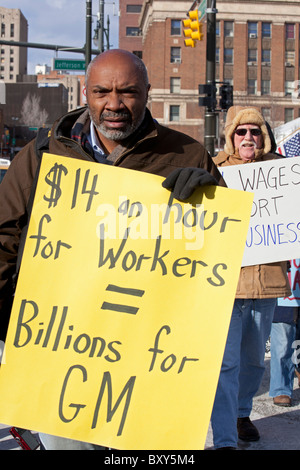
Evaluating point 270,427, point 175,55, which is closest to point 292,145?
point 270,427

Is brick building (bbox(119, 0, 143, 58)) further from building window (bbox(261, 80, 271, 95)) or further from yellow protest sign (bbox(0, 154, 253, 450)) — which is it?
yellow protest sign (bbox(0, 154, 253, 450))

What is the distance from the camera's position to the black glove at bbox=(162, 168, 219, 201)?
2170 mm

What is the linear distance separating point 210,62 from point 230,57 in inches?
2235

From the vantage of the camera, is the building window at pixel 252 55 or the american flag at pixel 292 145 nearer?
the american flag at pixel 292 145

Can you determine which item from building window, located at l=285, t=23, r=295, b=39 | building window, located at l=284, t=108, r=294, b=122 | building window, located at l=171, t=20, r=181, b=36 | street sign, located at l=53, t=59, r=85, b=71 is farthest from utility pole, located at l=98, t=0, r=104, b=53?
building window, located at l=285, t=23, r=295, b=39

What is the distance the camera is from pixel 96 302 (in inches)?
85.3

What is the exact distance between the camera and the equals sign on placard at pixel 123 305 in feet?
7.04

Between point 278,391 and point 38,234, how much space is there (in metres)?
3.18

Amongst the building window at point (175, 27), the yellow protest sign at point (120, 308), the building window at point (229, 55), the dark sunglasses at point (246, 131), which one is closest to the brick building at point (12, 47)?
the building window at point (175, 27)

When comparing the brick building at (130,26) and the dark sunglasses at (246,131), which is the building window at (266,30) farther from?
the dark sunglasses at (246,131)

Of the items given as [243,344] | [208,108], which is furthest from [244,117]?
[208,108]

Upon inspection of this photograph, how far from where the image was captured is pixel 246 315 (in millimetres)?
3941

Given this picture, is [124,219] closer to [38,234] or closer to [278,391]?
[38,234]

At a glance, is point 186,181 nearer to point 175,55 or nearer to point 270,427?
point 270,427
